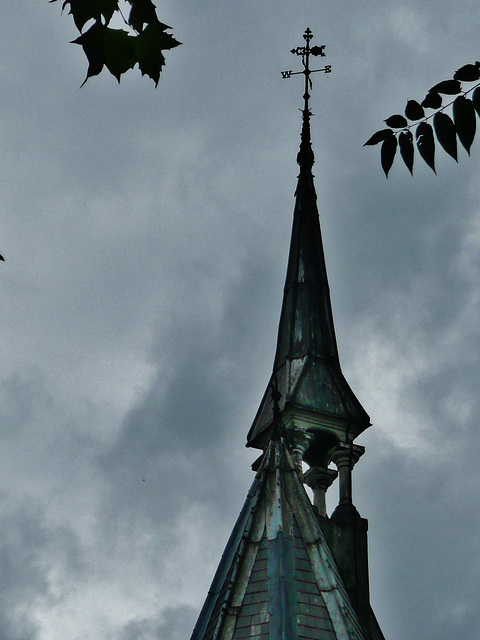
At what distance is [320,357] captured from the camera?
29.4 metres

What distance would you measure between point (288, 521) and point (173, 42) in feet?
54.7

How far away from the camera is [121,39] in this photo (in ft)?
27.1

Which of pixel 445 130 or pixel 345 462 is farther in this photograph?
pixel 345 462

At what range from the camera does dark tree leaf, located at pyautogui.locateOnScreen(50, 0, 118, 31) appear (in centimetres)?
815

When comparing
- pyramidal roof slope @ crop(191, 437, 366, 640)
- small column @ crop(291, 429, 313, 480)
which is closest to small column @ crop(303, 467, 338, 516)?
small column @ crop(291, 429, 313, 480)

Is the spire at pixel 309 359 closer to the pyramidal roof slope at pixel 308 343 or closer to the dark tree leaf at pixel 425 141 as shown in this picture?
the pyramidal roof slope at pixel 308 343

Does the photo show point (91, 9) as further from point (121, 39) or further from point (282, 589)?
point (282, 589)

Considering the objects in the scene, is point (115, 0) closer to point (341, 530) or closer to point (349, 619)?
point (349, 619)

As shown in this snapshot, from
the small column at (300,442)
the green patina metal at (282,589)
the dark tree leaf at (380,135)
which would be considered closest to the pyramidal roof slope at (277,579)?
the green patina metal at (282,589)

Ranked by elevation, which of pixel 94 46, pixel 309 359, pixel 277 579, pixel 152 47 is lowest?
pixel 94 46

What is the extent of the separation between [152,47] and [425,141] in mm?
1933

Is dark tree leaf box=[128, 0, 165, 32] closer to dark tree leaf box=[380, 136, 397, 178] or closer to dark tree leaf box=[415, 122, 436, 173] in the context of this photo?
dark tree leaf box=[380, 136, 397, 178]

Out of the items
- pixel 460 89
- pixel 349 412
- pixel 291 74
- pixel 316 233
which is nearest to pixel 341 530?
pixel 349 412

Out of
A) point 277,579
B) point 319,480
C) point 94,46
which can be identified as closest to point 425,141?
point 94,46
